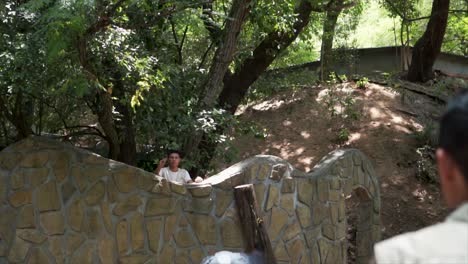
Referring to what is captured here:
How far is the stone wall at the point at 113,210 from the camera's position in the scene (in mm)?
5602

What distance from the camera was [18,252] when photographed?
5.52m

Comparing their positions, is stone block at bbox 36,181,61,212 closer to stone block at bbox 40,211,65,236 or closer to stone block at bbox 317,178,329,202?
stone block at bbox 40,211,65,236

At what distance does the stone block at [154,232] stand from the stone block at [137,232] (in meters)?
0.06

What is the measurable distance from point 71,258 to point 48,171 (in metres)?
0.75

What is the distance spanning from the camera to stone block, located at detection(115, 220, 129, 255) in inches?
228

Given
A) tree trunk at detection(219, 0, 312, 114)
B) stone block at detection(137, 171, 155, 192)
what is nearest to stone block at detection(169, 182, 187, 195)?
stone block at detection(137, 171, 155, 192)

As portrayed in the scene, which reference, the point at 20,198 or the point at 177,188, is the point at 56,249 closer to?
the point at 20,198

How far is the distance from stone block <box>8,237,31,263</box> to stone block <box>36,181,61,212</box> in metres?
0.31

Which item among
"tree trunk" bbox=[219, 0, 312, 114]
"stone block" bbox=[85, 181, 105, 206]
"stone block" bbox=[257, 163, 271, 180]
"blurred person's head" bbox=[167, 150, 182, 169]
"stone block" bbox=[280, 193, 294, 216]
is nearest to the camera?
"stone block" bbox=[85, 181, 105, 206]

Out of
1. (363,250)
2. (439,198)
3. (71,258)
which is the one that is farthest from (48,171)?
(439,198)

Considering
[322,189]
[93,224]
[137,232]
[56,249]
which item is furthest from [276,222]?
[56,249]

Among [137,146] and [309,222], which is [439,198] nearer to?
[309,222]

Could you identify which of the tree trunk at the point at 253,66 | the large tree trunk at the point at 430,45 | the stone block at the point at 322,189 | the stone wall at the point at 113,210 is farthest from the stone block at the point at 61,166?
the large tree trunk at the point at 430,45

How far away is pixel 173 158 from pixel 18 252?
65.6 inches
